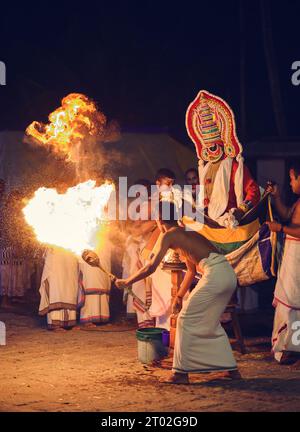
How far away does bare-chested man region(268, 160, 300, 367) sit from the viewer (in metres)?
9.60

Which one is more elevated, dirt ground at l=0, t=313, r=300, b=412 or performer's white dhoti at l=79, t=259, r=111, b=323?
performer's white dhoti at l=79, t=259, r=111, b=323

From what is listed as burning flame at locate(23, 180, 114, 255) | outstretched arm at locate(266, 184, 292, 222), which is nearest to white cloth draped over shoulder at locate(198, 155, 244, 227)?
outstretched arm at locate(266, 184, 292, 222)

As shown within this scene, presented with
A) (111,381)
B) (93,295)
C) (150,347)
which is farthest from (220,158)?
(111,381)

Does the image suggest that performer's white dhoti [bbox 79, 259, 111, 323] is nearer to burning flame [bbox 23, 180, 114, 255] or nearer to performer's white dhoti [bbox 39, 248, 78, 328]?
performer's white dhoti [bbox 39, 248, 78, 328]

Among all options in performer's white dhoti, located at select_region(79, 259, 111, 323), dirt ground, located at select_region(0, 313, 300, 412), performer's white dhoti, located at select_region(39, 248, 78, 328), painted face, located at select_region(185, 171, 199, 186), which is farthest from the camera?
painted face, located at select_region(185, 171, 199, 186)

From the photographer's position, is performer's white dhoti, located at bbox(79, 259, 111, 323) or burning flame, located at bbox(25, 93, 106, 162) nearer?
burning flame, located at bbox(25, 93, 106, 162)

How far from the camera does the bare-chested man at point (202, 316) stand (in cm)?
855

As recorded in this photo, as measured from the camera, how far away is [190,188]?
1241cm

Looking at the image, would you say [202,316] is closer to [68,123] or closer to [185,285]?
[185,285]

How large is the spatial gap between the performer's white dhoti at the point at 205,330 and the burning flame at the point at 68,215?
155 centimetres

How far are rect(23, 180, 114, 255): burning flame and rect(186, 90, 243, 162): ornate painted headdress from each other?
143 cm

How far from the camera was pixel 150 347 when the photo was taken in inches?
372

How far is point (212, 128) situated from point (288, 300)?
7.83ft

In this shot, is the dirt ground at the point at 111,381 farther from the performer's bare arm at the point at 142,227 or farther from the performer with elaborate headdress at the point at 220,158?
the performer with elaborate headdress at the point at 220,158
